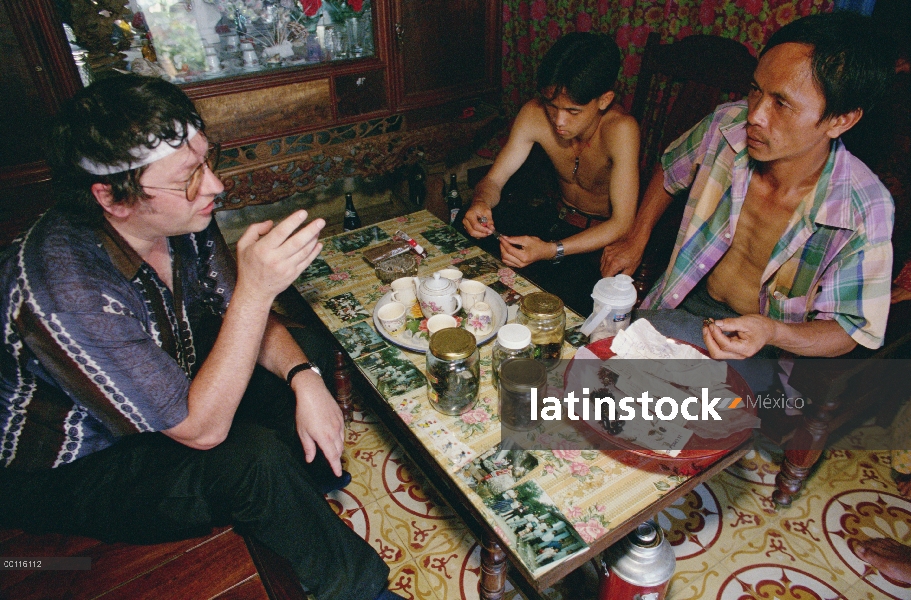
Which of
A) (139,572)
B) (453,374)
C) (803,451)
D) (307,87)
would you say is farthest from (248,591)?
(307,87)

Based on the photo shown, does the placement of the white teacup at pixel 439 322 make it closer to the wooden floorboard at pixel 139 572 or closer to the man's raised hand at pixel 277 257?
the man's raised hand at pixel 277 257

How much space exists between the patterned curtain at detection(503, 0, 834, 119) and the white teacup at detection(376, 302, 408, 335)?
2240 millimetres

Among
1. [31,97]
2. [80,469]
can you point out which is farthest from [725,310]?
[31,97]

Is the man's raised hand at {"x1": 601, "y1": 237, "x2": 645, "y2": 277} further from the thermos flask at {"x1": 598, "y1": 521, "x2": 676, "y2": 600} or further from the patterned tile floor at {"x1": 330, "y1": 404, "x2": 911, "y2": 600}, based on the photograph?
the thermos flask at {"x1": 598, "y1": 521, "x2": 676, "y2": 600}

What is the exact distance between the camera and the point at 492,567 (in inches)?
52.8

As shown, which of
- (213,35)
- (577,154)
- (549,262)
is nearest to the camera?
(549,262)

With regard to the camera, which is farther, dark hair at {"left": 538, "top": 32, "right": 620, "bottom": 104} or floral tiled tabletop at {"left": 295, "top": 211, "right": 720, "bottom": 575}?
dark hair at {"left": 538, "top": 32, "right": 620, "bottom": 104}

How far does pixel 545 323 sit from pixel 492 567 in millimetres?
669

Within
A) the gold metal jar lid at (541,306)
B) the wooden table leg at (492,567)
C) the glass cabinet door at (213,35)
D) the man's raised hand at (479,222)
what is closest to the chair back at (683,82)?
the man's raised hand at (479,222)

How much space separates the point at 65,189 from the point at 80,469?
71 centimetres

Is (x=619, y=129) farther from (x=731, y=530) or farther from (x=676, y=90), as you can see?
(x=731, y=530)

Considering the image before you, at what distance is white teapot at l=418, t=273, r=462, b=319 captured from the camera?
1.75 m

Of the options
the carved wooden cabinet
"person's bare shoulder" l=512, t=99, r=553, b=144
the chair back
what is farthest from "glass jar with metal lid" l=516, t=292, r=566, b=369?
the carved wooden cabinet

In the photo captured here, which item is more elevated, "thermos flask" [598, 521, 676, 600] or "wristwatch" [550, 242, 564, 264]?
"wristwatch" [550, 242, 564, 264]
